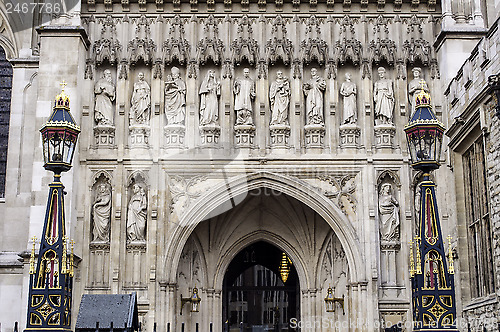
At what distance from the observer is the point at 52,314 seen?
11.1m

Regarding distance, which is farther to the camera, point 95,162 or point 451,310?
point 95,162

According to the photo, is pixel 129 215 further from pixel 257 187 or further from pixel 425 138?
pixel 425 138

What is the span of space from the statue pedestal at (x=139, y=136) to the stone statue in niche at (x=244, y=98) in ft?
7.25

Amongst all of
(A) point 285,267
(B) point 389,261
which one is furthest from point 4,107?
(B) point 389,261

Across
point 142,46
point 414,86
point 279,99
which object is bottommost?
point 279,99

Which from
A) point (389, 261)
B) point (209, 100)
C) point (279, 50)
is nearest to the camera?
point (389, 261)

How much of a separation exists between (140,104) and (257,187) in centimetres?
345

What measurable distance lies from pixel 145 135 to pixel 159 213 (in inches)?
76.1

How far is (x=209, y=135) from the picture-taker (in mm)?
19109

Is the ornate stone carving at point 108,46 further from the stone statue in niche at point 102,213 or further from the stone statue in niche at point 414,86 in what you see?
the stone statue in niche at point 414,86

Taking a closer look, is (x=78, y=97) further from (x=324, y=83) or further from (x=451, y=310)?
(x=451, y=310)

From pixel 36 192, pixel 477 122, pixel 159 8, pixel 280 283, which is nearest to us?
pixel 477 122

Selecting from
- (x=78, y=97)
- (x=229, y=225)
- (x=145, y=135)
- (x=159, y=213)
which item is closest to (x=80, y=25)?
(x=78, y=97)

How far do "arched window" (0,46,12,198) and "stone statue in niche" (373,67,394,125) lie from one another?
9.47m
